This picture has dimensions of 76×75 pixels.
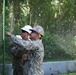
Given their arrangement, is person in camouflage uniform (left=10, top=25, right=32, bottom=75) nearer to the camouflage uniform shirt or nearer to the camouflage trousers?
the camouflage trousers

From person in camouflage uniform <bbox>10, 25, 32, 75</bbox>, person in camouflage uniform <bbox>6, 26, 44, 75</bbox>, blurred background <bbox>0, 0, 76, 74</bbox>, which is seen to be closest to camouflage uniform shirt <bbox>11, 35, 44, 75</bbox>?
person in camouflage uniform <bbox>6, 26, 44, 75</bbox>

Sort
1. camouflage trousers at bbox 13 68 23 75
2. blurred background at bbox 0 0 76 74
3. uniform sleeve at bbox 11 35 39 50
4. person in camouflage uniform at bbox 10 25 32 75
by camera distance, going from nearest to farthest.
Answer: uniform sleeve at bbox 11 35 39 50 < person in camouflage uniform at bbox 10 25 32 75 < camouflage trousers at bbox 13 68 23 75 < blurred background at bbox 0 0 76 74

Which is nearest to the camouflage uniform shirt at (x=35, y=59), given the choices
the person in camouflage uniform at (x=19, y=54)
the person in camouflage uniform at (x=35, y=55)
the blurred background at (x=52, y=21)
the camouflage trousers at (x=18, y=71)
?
the person in camouflage uniform at (x=35, y=55)

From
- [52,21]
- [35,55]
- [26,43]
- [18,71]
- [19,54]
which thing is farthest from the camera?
[52,21]

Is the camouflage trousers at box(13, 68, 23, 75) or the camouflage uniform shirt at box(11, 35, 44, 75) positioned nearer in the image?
the camouflage uniform shirt at box(11, 35, 44, 75)

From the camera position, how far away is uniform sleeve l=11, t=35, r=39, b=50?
5.00 metres

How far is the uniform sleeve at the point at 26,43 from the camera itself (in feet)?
16.4

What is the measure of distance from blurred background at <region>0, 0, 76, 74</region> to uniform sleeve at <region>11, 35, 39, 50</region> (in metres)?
3.31

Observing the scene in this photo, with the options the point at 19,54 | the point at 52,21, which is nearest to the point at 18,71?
the point at 19,54

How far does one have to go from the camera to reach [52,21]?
994cm

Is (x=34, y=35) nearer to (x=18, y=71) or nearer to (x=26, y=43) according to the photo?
(x=26, y=43)

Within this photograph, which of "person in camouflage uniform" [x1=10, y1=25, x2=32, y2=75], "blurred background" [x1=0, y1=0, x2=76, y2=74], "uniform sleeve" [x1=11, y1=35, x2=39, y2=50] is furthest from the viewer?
"blurred background" [x1=0, y1=0, x2=76, y2=74]

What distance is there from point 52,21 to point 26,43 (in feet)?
16.1

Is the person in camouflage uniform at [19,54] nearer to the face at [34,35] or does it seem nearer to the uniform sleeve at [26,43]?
the face at [34,35]
